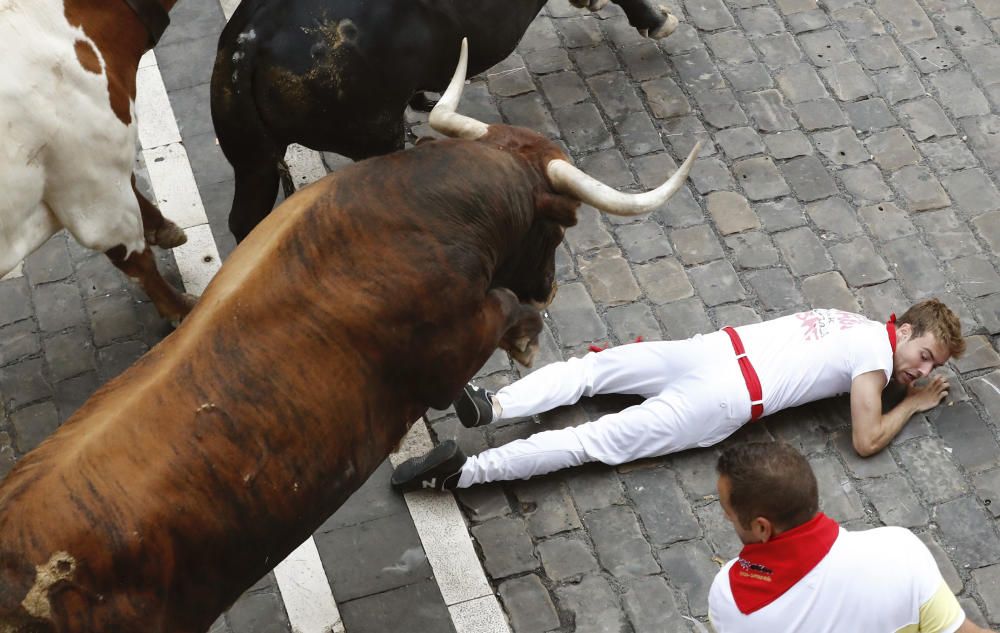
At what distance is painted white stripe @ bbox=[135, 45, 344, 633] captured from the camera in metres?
5.45

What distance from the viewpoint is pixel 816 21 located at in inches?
309

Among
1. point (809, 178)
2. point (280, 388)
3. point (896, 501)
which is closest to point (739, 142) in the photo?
point (809, 178)

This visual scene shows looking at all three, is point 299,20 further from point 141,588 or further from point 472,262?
point 141,588

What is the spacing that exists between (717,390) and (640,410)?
14.4 inches

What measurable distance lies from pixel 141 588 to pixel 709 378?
2.86 metres

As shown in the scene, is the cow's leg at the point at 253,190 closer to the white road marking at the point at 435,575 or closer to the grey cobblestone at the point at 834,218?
the white road marking at the point at 435,575

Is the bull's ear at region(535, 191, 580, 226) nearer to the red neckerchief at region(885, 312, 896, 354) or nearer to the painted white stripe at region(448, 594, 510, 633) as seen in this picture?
the painted white stripe at region(448, 594, 510, 633)

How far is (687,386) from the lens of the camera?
228 inches

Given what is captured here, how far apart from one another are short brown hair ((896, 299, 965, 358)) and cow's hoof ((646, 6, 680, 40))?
2.63m

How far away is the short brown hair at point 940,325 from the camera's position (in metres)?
5.77

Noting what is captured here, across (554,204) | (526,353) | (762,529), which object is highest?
(554,204)

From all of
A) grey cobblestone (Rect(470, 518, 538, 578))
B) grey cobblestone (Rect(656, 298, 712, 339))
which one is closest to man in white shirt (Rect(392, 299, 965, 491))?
grey cobblestone (Rect(470, 518, 538, 578))

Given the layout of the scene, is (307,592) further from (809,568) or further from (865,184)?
(865,184)

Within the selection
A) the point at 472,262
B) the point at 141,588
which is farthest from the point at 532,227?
the point at 141,588
